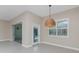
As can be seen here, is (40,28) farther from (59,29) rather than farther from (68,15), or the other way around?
(68,15)

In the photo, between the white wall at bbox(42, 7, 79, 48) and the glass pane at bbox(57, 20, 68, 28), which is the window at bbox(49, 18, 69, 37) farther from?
the white wall at bbox(42, 7, 79, 48)

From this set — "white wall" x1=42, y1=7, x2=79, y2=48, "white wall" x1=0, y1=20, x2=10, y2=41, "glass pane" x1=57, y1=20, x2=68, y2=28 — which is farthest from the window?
"white wall" x1=0, y1=20, x2=10, y2=41

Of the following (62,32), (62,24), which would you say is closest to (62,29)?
(62,32)

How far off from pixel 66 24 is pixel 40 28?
9.53ft

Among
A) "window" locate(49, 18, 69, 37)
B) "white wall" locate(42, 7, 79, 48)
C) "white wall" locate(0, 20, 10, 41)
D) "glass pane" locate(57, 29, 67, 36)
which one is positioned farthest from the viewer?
"white wall" locate(0, 20, 10, 41)

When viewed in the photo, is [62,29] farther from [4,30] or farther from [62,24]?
[4,30]

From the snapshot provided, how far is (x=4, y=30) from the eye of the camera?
11.1 metres

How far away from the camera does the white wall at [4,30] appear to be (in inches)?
430

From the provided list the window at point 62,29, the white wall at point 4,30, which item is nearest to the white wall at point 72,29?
the window at point 62,29

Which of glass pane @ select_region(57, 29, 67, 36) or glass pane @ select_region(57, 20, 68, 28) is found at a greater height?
glass pane @ select_region(57, 20, 68, 28)

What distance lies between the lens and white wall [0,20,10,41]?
35.8 ft

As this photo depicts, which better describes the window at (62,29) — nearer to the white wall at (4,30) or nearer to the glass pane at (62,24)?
the glass pane at (62,24)

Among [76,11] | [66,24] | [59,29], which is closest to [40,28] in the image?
[59,29]
